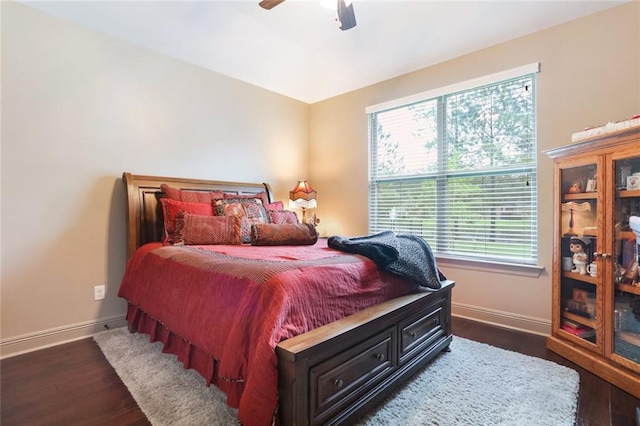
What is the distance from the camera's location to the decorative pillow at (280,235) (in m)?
2.59

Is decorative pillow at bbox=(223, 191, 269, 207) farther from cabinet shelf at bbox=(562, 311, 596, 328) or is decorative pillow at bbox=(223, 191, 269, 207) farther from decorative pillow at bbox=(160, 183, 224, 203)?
cabinet shelf at bbox=(562, 311, 596, 328)

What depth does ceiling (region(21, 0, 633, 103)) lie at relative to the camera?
2.51 metres

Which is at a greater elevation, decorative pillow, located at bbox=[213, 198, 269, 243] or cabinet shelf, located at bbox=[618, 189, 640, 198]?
cabinet shelf, located at bbox=[618, 189, 640, 198]

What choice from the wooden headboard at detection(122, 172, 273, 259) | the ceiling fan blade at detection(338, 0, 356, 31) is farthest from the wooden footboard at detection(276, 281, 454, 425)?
the wooden headboard at detection(122, 172, 273, 259)

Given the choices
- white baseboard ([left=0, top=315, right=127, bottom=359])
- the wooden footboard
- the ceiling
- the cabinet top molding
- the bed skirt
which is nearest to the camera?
the wooden footboard

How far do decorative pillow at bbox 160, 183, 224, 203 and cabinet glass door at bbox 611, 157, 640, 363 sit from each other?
3022 mm

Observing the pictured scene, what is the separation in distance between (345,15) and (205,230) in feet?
6.11

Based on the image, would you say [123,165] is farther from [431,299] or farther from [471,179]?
[471,179]

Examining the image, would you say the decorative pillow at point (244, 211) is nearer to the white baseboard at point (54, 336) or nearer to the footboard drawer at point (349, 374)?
the white baseboard at point (54, 336)

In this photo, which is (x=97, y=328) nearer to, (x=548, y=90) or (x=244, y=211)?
(x=244, y=211)

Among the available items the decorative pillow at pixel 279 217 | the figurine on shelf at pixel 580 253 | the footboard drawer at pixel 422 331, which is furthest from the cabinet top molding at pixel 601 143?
the decorative pillow at pixel 279 217

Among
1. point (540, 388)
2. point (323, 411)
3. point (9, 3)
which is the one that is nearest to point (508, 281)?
point (540, 388)

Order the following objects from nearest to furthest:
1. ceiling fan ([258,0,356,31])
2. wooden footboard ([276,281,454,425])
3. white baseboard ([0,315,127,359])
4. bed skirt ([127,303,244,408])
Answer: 1. wooden footboard ([276,281,454,425])
2. bed skirt ([127,303,244,408])
3. ceiling fan ([258,0,356,31])
4. white baseboard ([0,315,127,359])

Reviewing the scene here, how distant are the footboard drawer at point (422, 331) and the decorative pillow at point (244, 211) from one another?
149 cm
